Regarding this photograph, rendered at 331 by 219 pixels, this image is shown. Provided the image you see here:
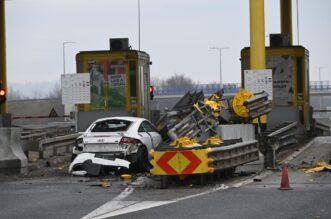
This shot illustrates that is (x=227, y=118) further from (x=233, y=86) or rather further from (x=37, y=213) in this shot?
(x=233, y=86)

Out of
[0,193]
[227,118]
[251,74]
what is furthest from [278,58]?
[0,193]

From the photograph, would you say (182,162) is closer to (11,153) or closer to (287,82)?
(11,153)

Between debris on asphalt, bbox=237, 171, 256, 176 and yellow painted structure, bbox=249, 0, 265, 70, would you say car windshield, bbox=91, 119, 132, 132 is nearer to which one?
debris on asphalt, bbox=237, 171, 256, 176

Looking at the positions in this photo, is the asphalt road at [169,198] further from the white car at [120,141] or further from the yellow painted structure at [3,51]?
the yellow painted structure at [3,51]

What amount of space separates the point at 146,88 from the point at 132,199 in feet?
43.0

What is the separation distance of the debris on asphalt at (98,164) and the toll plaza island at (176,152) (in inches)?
1.0

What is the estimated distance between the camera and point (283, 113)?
25188mm

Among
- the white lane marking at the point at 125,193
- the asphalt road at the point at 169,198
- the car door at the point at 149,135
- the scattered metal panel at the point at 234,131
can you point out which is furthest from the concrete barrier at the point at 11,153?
the scattered metal panel at the point at 234,131

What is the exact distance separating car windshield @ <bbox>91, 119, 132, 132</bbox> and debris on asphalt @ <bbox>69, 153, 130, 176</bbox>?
0.90m

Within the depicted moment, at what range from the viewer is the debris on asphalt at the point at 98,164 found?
1780 centimetres

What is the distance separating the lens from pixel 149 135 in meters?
19.2

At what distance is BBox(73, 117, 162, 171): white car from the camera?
1808 cm

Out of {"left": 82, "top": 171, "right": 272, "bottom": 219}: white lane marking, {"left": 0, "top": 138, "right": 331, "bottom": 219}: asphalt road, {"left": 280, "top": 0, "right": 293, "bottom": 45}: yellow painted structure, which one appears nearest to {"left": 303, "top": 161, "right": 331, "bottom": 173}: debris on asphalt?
{"left": 0, "top": 138, "right": 331, "bottom": 219}: asphalt road

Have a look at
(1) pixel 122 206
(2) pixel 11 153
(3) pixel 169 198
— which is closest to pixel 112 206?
(1) pixel 122 206
